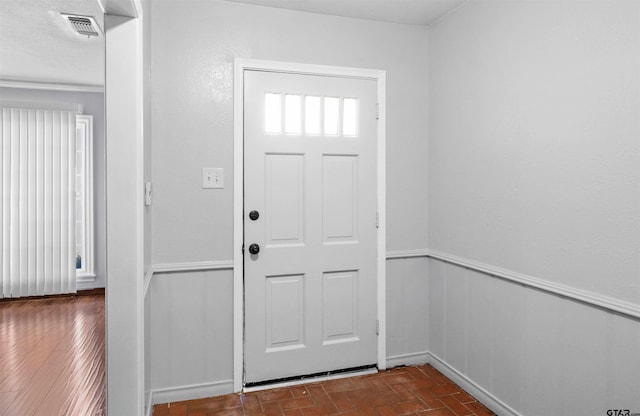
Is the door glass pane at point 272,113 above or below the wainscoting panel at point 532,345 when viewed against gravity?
above

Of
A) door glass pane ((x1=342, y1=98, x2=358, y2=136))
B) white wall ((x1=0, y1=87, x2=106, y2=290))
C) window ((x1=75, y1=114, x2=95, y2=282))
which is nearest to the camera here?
door glass pane ((x1=342, y1=98, x2=358, y2=136))

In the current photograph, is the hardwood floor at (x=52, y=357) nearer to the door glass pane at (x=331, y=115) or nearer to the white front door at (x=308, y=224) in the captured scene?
the white front door at (x=308, y=224)

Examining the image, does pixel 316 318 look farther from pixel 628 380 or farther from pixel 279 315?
pixel 628 380

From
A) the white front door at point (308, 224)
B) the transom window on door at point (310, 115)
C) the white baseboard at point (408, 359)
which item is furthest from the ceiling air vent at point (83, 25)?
the white baseboard at point (408, 359)

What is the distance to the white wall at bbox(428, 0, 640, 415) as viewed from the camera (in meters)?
1.65

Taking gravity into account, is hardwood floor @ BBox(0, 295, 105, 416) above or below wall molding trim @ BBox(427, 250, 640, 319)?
below

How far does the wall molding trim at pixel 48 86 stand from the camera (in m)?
4.55

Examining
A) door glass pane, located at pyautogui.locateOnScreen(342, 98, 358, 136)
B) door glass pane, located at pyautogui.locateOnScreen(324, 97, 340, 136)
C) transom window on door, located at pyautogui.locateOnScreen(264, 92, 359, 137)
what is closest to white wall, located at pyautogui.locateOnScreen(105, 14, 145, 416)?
transom window on door, located at pyautogui.locateOnScreen(264, 92, 359, 137)

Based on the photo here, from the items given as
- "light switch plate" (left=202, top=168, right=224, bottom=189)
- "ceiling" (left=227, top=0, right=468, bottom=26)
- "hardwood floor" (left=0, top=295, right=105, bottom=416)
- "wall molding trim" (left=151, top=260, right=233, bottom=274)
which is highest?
"ceiling" (left=227, top=0, right=468, bottom=26)

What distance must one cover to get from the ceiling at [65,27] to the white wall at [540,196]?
0.32m

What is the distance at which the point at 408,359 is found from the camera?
295cm

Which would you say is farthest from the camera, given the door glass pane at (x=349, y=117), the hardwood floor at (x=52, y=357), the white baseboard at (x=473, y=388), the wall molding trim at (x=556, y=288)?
the door glass pane at (x=349, y=117)

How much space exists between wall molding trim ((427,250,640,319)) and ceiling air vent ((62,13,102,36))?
305 centimetres

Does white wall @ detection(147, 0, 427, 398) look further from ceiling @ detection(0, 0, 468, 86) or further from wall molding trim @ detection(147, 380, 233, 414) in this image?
ceiling @ detection(0, 0, 468, 86)
